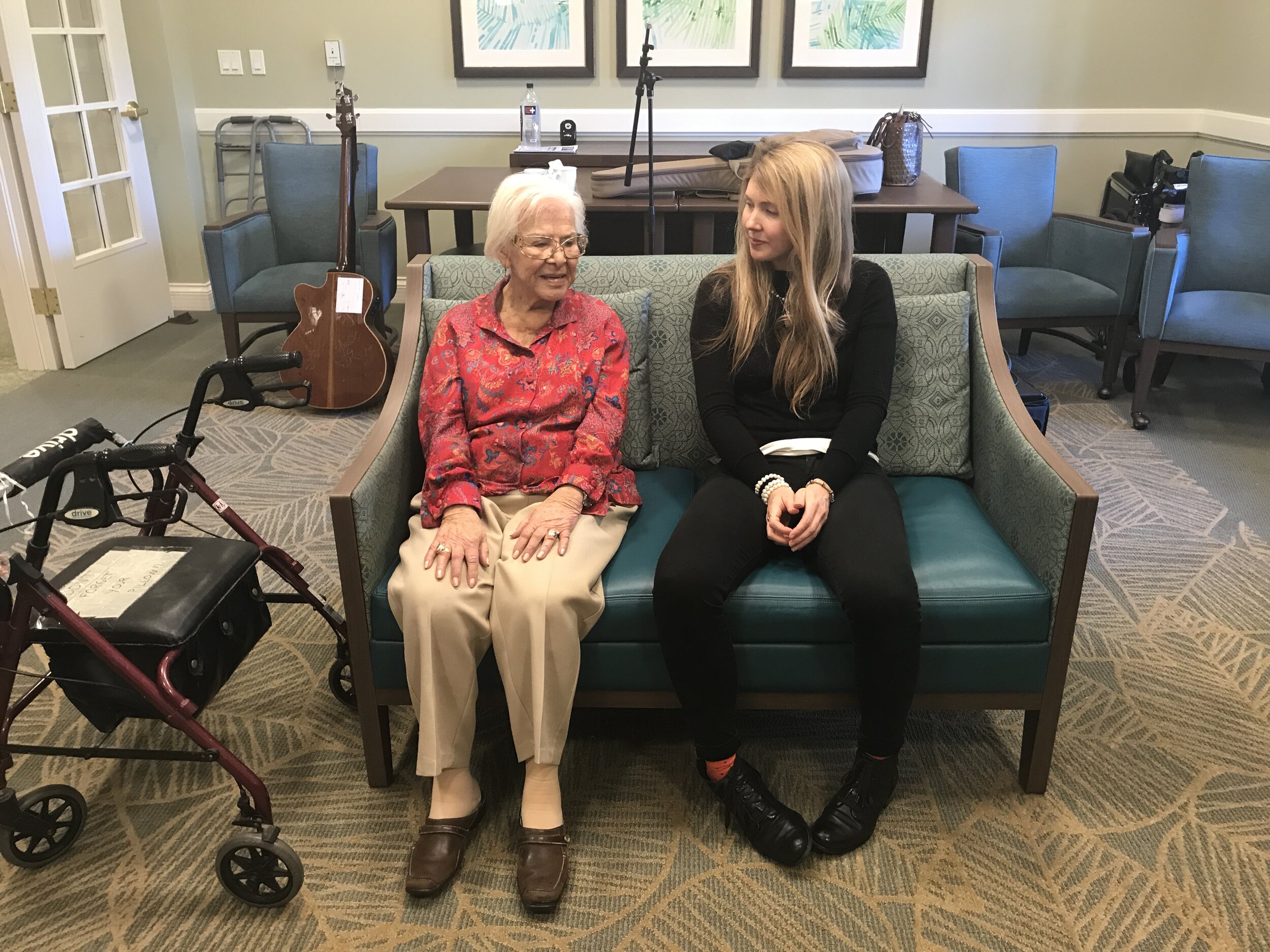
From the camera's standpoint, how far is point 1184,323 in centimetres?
330

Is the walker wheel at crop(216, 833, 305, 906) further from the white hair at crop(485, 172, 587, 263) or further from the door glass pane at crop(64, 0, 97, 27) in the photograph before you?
the door glass pane at crop(64, 0, 97, 27)

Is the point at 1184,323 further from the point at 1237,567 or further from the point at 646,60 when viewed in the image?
the point at 646,60

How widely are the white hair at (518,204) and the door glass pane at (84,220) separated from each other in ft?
9.70

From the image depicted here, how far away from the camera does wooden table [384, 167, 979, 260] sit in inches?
123

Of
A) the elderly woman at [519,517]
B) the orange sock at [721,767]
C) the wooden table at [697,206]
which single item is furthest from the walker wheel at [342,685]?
the wooden table at [697,206]

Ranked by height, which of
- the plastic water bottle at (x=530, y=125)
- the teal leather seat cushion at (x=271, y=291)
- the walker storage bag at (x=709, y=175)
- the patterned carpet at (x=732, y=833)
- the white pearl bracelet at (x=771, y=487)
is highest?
the plastic water bottle at (x=530, y=125)

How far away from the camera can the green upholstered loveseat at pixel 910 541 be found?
5.17ft

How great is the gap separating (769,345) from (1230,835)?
3.76 feet

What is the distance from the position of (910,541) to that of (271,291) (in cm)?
282

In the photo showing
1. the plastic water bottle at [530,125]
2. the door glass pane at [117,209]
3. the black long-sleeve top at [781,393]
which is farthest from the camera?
the door glass pane at [117,209]

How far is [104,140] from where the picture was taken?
163 inches

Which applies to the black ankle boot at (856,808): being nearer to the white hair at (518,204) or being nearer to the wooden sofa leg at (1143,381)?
the white hair at (518,204)

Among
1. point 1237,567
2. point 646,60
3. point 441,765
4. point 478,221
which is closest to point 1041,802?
point 441,765

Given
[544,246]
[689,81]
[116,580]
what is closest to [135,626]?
[116,580]
